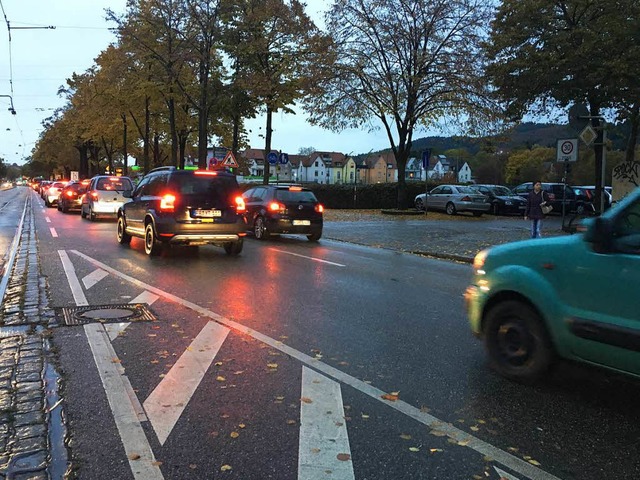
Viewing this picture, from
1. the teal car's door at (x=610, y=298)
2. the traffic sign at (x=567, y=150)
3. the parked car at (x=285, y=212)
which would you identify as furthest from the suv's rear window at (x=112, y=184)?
the teal car's door at (x=610, y=298)

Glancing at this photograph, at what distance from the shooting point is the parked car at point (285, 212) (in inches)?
633

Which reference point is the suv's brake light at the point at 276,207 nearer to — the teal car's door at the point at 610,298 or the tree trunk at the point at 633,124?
the teal car's door at the point at 610,298

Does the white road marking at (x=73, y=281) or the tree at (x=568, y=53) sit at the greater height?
the tree at (x=568, y=53)

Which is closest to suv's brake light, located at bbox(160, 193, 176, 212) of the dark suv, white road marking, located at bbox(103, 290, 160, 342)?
the dark suv

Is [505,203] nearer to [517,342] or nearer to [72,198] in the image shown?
[72,198]

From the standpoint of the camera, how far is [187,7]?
2797 cm

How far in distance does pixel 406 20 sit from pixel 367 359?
25.3m

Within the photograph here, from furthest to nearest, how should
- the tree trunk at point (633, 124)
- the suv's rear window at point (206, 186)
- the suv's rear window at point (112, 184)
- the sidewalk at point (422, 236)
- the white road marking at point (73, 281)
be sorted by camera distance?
1. the tree trunk at point (633, 124)
2. the suv's rear window at point (112, 184)
3. the sidewalk at point (422, 236)
4. the suv's rear window at point (206, 186)
5. the white road marking at point (73, 281)

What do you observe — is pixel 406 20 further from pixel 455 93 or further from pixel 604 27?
pixel 604 27

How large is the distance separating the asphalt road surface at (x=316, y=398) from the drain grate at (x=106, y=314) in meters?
0.08

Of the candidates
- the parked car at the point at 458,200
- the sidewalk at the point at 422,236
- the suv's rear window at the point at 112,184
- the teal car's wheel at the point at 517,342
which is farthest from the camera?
the parked car at the point at 458,200

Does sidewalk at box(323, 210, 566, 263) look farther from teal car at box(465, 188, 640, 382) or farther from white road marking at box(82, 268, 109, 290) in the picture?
teal car at box(465, 188, 640, 382)

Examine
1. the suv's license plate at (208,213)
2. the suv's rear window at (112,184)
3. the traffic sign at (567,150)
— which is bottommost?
the suv's license plate at (208,213)

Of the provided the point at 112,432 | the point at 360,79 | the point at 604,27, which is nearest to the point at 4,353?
the point at 112,432
